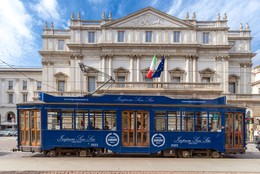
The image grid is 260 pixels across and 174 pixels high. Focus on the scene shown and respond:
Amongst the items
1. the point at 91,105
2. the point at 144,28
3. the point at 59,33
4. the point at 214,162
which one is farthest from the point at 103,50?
the point at 214,162

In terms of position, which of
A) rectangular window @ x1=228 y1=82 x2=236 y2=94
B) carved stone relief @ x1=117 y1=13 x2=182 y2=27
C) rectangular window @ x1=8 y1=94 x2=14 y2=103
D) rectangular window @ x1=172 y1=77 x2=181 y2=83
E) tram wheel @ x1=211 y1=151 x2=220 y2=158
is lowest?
tram wheel @ x1=211 y1=151 x2=220 y2=158

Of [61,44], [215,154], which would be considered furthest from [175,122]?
[61,44]

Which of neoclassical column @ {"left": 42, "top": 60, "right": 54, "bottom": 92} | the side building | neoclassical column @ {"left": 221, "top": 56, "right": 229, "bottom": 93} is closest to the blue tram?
neoclassical column @ {"left": 221, "top": 56, "right": 229, "bottom": 93}

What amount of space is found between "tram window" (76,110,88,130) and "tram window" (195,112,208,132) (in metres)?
5.57

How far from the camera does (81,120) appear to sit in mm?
11125

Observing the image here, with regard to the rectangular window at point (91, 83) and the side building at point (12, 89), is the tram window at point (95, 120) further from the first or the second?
the side building at point (12, 89)

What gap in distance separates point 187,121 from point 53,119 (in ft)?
22.0

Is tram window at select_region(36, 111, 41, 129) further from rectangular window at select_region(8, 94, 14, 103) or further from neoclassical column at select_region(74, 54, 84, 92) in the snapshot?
rectangular window at select_region(8, 94, 14, 103)

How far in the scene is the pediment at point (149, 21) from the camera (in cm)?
3188

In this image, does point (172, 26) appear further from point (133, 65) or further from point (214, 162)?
point (214, 162)

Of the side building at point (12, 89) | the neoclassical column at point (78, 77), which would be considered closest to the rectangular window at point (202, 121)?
the neoclassical column at point (78, 77)

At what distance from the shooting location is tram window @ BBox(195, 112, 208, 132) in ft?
36.7

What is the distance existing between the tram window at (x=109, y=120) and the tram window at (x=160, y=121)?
2.11 m

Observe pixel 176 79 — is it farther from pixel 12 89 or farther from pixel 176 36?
pixel 12 89
